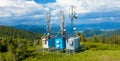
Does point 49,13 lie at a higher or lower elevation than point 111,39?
higher

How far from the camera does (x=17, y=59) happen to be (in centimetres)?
8156

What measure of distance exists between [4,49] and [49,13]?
62.9 ft

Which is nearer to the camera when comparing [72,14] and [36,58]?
[36,58]

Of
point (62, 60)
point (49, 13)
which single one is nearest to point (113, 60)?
point (62, 60)

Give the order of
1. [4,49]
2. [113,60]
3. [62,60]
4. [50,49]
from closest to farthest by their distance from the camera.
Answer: [113,60] → [62,60] → [50,49] → [4,49]

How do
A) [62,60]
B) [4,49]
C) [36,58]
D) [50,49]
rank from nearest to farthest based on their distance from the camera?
[62,60], [36,58], [50,49], [4,49]

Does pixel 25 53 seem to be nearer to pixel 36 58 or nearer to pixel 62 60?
pixel 36 58

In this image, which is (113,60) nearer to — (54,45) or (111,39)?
(54,45)

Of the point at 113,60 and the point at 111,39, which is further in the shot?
the point at 111,39

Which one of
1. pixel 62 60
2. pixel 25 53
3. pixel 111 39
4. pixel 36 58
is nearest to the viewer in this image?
pixel 62 60

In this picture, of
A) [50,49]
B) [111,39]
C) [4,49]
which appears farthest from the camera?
[111,39]

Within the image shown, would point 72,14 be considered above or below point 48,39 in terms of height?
above

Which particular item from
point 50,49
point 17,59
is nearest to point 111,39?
point 50,49

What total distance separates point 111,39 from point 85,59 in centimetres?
10448
